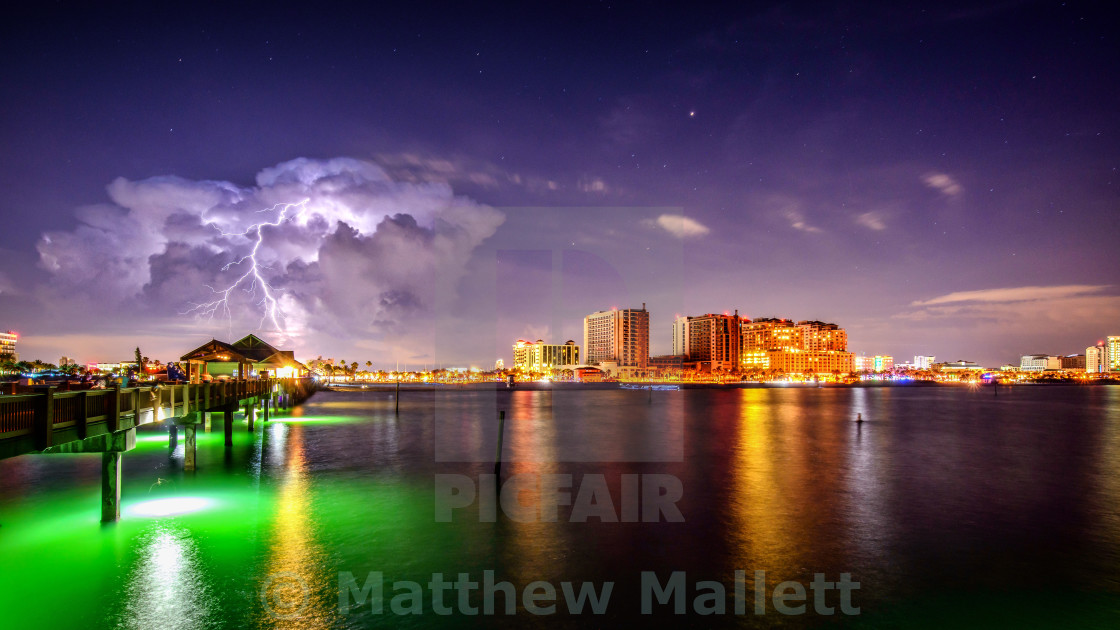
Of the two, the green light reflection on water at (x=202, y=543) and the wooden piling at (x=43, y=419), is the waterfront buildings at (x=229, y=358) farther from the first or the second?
the wooden piling at (x=43, y=419)

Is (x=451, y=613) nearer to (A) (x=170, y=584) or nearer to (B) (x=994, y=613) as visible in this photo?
(A) (x=170, y=584)

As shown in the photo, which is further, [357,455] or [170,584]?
[357,455]

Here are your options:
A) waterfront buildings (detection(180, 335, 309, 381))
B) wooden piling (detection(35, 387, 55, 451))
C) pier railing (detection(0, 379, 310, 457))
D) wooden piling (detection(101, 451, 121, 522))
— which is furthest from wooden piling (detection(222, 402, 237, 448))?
wooden piling (detection(35, 387, 55, 451))

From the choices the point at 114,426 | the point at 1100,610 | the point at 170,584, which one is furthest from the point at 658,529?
the point at 114,426

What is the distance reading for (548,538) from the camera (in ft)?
63.0

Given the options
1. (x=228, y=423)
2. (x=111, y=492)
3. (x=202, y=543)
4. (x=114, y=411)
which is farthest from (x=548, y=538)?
(x=228, y=423)

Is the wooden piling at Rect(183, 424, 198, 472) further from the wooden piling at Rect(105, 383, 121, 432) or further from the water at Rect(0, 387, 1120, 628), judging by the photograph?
the wooden piling at Rect(105, 383, 121, 432)

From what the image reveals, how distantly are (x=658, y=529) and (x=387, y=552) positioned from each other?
8.85 meters

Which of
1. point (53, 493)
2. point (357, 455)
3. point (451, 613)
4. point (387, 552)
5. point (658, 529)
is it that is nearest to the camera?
point (451, 613)

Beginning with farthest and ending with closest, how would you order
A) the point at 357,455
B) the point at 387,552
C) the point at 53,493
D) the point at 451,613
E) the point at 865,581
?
the point at 357,455
the point at 53,493
the point at 387,552
the point at 865,581
the point at 451,613

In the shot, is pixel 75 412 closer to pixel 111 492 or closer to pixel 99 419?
pixel 99 419

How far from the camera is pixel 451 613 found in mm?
13375

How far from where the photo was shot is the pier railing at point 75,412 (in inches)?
→ 486

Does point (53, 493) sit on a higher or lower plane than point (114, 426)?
lower
